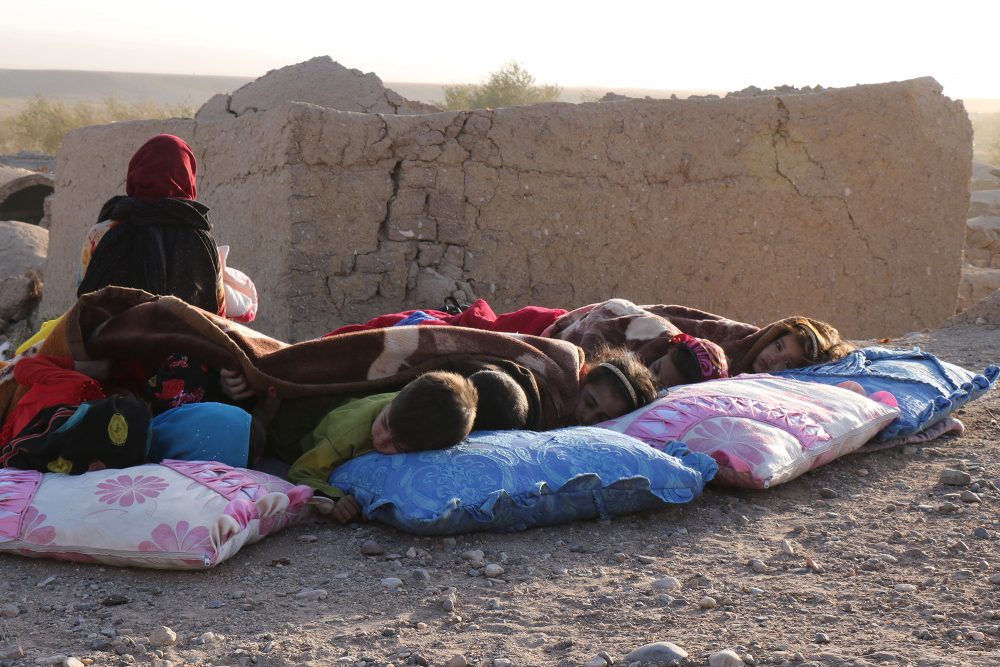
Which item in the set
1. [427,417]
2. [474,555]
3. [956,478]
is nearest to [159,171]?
[427,417]

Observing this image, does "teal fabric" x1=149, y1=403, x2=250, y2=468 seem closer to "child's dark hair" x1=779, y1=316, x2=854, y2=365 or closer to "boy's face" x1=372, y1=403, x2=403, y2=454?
"boy's face" x1=372, y1=403, x2=403, y2=454

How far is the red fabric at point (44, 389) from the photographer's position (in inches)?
123

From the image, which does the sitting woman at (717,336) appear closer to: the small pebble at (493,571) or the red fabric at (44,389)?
the small pebble at (493,571)

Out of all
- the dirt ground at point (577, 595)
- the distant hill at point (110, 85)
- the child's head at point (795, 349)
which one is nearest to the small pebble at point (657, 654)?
the dirt ground at point (577, 595)

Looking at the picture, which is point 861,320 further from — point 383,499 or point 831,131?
point 383,499

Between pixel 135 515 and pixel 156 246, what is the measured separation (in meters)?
1.62

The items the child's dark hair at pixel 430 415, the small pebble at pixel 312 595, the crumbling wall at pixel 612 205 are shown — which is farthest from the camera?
the crumbling wall at pixel 612 205

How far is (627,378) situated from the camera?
147 inches

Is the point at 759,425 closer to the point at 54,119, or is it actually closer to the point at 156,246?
the point at 156,246

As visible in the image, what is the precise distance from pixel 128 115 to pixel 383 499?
70.0 ft

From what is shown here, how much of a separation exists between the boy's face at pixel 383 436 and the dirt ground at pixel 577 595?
252 mm

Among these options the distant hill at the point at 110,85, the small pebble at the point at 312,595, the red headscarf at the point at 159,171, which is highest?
the distant hill at the point at 110,85

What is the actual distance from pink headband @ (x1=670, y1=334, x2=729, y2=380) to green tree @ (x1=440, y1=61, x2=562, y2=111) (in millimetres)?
11641

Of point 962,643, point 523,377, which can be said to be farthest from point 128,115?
point 962,643
